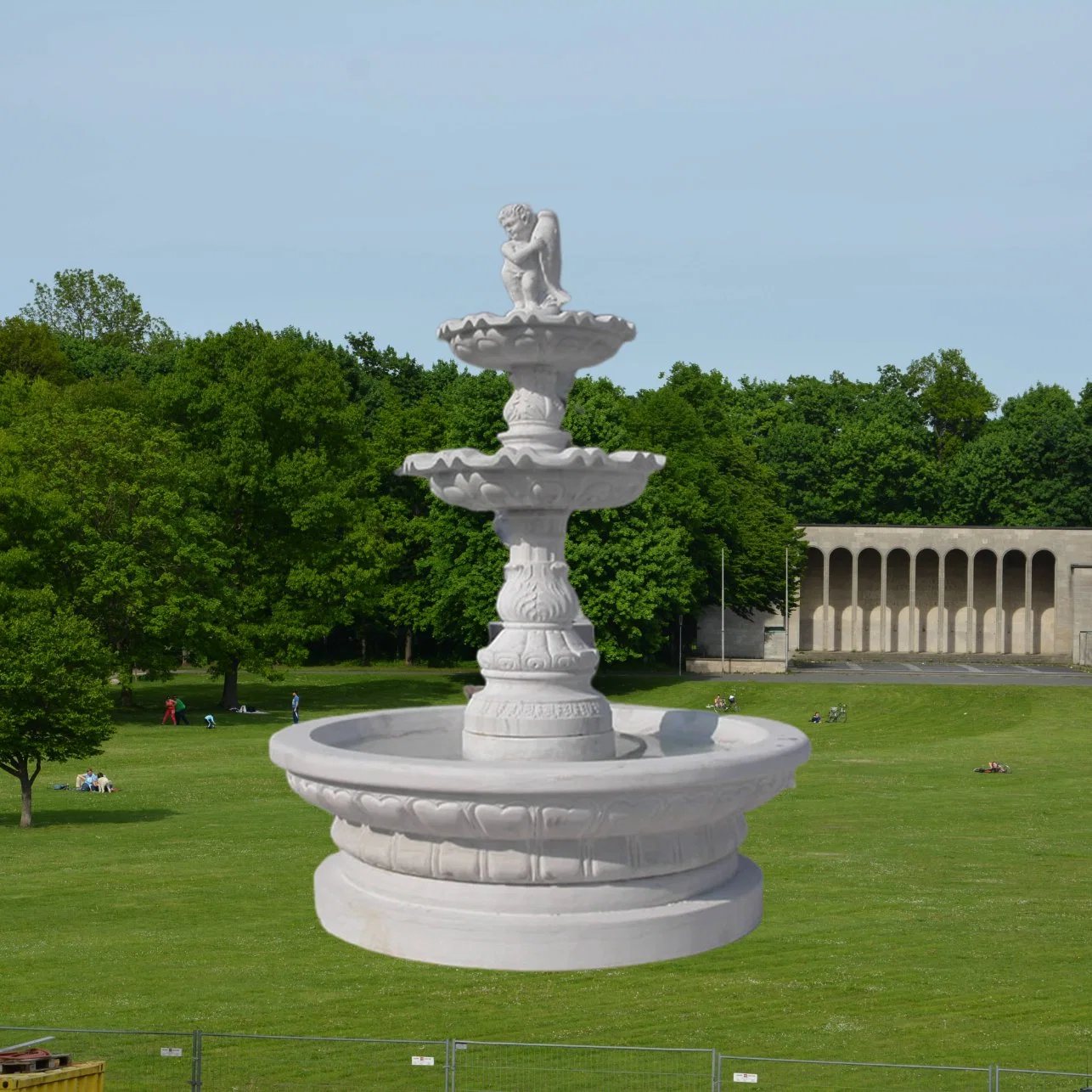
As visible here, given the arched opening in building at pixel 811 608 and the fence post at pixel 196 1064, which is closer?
the fence post at pixel 196 1064

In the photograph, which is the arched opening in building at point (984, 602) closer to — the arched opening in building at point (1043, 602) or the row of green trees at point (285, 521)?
the arched opening in building at point (1043, 602)

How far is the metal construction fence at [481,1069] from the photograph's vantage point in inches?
531

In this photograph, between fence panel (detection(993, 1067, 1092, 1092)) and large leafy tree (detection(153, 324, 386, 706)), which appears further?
large leafy tree (detection(153, 324, 386, 706))

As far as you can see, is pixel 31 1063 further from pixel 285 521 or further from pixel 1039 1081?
pixel 285 521

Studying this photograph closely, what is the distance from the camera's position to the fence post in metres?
13.6

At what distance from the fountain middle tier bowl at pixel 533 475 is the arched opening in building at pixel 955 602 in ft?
265

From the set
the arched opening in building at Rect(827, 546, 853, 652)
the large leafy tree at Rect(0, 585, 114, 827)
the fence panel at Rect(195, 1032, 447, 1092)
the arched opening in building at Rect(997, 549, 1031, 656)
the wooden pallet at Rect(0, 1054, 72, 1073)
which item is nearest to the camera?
the wooden pallet at Rect(0, 1054, 72, 1073)

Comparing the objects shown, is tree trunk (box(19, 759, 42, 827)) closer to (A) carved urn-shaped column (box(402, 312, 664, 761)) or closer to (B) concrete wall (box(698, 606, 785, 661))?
(A) carved urn-shaped column (box(402, 312, 664, 761))

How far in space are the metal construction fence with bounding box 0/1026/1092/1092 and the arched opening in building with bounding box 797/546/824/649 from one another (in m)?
80.5

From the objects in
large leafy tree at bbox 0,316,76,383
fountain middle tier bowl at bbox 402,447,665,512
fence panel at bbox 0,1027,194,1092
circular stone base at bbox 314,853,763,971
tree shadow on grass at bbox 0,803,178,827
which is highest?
large leafy tree at bbox 0,316,76,383

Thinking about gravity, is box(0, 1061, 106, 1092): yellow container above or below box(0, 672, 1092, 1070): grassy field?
above

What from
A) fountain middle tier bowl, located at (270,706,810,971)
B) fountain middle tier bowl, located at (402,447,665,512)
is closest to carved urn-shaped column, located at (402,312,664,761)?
fountain middle tier bowl, located at (402,447,665,512)

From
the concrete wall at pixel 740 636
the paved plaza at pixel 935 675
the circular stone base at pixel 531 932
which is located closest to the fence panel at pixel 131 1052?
the circular stone base at pixel 531 932

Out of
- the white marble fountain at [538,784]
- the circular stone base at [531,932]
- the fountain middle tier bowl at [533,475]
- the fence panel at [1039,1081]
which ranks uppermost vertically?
the fountain middle tier bowl at [533,475]
